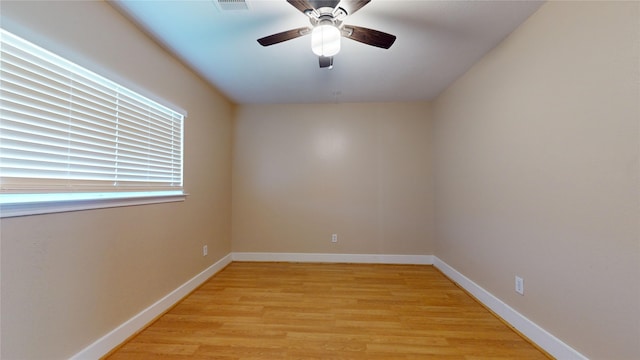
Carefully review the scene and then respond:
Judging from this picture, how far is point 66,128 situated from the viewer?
146 centimetres

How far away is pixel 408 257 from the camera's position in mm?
3709

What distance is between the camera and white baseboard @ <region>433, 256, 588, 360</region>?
1.60 m

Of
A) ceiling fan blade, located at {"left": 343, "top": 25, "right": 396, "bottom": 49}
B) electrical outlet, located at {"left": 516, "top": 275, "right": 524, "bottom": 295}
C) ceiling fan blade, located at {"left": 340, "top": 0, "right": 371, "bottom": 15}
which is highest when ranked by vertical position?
ceiling fan blade, located at {"left": 340, "top": 0, "right": 371, "bottom": 15}

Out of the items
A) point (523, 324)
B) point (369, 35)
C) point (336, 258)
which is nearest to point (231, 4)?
point (369, 35)

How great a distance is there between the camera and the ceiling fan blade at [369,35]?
1.65m

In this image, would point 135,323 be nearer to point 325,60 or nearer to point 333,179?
point 325,60

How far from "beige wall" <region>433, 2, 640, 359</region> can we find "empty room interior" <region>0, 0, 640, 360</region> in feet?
0.03

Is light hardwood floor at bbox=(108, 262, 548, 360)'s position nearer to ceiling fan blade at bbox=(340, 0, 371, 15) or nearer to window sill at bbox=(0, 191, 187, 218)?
window sill at bbox=(0, 191, 187, 218)

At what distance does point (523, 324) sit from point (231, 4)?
120 inches

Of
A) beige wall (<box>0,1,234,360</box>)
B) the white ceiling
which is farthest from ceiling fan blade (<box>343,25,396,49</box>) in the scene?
beige wall (<box>0,1,234,360</box>)

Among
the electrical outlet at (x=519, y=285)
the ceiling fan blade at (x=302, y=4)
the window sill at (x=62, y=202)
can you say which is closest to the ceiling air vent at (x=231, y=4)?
the ceiling fan blade at (x=302, y=4)

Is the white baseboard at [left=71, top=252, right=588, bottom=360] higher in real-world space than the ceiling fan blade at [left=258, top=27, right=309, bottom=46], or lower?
lower

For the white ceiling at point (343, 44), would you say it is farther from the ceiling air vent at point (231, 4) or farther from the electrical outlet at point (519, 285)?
the electrical outlet at point (519, 285)

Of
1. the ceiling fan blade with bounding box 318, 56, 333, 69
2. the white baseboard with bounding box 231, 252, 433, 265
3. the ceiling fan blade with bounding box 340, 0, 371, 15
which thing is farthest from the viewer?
the white baseboard with bounding box 231, 252, 433, 265
